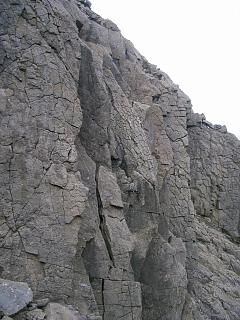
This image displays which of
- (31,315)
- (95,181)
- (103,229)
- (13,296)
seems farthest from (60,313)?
(95,181)

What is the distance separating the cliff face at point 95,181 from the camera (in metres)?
20.8

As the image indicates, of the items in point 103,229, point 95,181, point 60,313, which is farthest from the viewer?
point 95,181

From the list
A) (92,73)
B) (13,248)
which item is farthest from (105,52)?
(13,248)

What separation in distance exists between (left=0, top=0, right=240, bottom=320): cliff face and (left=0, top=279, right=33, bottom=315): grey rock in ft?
3.75

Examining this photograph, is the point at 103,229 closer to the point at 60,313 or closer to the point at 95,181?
the point at 95,181

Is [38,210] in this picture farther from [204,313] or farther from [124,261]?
[204,313]

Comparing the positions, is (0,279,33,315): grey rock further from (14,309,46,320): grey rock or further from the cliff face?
the cliff face

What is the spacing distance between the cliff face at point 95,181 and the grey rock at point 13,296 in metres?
1.14

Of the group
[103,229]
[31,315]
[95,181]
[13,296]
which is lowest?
[31,315]

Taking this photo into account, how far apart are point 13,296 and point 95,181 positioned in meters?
9.14

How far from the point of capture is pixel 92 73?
2745 centimetres

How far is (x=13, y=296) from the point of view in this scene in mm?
17797

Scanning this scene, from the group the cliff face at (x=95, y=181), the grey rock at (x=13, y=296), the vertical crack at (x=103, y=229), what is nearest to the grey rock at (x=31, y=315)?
the grey rock at (x=13, y=296)

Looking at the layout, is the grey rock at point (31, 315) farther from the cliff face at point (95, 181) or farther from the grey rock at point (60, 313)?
the cliff face at point (95, 181)
